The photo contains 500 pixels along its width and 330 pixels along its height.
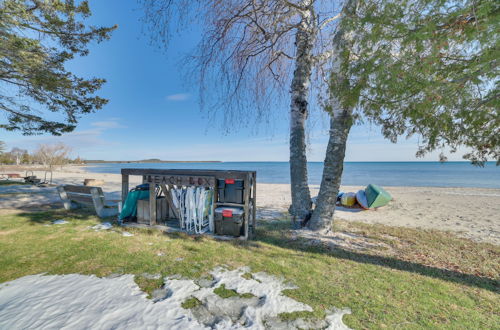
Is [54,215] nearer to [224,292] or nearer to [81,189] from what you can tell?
[81,189]

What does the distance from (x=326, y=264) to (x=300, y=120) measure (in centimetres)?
332

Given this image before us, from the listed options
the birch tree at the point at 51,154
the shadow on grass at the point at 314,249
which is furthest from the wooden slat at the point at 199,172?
the birch tree at the point at 51,154

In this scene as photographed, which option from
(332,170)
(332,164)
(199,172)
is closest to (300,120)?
(332,164)

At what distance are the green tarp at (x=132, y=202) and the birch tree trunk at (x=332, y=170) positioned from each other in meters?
4.34

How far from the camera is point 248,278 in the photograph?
2949mm

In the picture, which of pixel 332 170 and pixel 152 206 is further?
pixel 152 206

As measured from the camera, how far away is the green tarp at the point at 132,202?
5.37 metres

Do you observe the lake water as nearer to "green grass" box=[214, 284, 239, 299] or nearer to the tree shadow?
the tree shadow

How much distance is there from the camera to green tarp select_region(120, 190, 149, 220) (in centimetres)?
537

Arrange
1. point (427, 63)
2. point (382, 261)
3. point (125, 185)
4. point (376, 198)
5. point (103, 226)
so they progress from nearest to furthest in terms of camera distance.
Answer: point (427, 63) < point (382, 261) < point (103, 226) < point (125, 185) < point (376, 198)

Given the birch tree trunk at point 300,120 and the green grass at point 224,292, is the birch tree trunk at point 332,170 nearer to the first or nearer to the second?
the birch tree trunk at point 300,120

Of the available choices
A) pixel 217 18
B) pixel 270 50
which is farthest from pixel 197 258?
pixel 270 50

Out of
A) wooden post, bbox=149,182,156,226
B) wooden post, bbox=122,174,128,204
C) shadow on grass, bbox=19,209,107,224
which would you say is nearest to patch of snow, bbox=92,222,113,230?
shadow on grass, bbox=19,209,107,224

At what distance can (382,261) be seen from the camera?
3703mm
